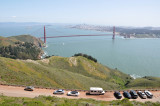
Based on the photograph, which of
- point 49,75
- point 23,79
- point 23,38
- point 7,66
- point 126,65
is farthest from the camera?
point 23,38

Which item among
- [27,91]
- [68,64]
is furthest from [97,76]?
[27,91]

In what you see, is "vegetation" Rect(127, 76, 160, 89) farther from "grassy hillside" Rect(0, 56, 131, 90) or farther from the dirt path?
the dirt path

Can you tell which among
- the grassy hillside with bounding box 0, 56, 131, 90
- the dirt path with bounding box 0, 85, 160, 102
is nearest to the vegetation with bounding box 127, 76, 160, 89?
the grassy hillside with bounding box 0, 56, 131, 90

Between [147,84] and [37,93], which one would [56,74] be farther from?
[147,84]

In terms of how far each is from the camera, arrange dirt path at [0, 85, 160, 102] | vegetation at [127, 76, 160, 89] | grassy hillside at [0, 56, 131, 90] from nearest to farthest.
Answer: dirt path at [0, 85, 160, 102], grassy hillside at [0, 56, 131, 90], vegetation at [127, 76, 160, 89]

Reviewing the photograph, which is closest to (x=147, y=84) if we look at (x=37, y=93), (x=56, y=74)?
(x=56, y=74)

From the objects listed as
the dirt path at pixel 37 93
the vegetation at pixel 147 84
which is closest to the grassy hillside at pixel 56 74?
the dirt path at pixel 37 93

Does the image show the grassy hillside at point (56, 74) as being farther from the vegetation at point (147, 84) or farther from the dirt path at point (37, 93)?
the vegetation at point (147, 84)

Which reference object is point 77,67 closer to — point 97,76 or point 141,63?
point 97,76
